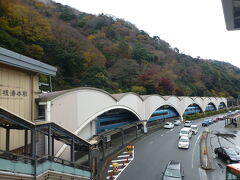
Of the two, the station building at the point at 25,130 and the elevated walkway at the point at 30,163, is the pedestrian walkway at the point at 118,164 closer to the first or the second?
the station building at the point at 25,130

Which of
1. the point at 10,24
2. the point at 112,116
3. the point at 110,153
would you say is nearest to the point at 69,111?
the point at 110,153

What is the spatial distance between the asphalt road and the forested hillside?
682 inches

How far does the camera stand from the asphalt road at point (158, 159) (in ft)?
45.1

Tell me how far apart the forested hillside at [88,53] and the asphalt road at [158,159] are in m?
17.3

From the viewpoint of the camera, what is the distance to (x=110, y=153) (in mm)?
19156

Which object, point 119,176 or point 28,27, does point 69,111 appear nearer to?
point 119,176

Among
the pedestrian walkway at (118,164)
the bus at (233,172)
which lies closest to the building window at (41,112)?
the pedestrian walkway at (118,164)

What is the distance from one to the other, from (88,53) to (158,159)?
31.7 m

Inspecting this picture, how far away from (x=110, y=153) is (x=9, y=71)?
13357 mm

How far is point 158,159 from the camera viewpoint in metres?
17.6

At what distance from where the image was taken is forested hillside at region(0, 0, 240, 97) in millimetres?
32219

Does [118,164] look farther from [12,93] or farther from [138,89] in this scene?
[138,89]

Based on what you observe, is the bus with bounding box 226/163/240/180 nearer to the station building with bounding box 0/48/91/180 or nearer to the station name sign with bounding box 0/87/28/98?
the station building with bounding box 0/48/91/180

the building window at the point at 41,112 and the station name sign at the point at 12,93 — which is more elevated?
the station name sign at the point at 12,93
